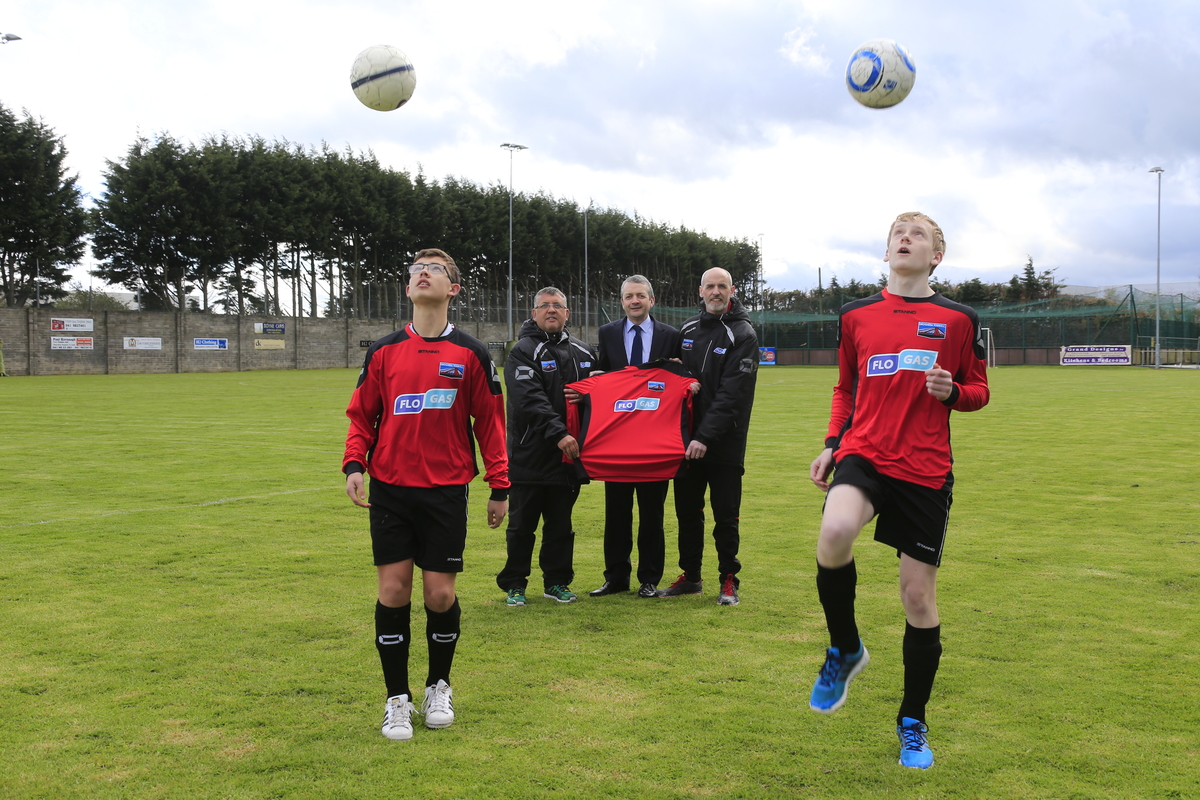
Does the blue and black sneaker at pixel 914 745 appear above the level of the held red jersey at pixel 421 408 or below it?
below

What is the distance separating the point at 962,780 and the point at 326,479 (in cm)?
921

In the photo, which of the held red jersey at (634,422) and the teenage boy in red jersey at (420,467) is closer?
the teenage boy in red jersey at (420,467)

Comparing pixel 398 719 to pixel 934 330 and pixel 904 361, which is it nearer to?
pixel 904 361

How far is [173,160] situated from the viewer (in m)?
53.6

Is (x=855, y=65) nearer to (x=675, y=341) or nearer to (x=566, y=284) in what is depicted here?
(x=675, y=341)

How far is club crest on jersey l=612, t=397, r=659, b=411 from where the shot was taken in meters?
6.41

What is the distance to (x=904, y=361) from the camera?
3.94 meters

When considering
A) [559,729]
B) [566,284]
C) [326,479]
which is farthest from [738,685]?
[566,284]

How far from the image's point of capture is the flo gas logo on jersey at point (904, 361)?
394cm

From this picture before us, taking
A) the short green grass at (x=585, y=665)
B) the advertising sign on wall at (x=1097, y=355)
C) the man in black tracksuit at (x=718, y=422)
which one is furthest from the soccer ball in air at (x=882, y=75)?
the advertising sign on wall at (x=1097, y=355)

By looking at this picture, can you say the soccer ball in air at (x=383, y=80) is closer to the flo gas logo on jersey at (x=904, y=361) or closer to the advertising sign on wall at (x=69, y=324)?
the flo gas logo on jersey at (x=904, y=361)

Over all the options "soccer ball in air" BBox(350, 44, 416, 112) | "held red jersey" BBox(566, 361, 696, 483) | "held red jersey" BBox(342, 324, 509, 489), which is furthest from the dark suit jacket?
"soccer ball in air" BBox(350, 44, 416, 112)

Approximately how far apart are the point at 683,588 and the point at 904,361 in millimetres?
3061

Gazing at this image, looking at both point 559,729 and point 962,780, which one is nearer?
point 962,780
